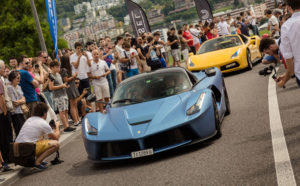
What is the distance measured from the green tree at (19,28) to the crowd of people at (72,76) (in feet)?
137

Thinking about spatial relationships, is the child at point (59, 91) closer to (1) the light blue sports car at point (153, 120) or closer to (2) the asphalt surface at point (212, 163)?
(2) the asphalt surface at point (212, 163)

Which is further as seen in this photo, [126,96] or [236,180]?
[126,96]

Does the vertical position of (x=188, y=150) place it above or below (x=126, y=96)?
below

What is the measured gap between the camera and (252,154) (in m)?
6.09

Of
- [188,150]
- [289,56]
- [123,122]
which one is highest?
[289,56]

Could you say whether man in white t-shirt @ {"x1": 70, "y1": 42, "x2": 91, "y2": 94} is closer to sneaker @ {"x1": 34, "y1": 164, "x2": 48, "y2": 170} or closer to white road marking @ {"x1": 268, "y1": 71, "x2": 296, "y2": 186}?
sneaker @ {"x1": 34, "y1": 164, "x2": 48, "y2": 170}

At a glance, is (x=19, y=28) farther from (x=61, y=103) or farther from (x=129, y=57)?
(x=61, y=103)

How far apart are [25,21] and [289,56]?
5971cm

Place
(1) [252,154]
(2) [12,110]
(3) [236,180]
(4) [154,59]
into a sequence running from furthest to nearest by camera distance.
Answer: (4) [154,59]
(2) [12,110]
(1) [252,154]
(3) [236,180]

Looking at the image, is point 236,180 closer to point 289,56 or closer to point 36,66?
point 289,56

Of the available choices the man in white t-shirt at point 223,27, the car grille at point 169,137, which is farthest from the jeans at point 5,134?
the man in white t-shirt at point 223,27

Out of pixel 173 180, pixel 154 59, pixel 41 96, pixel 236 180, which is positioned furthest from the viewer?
pixel 154 59

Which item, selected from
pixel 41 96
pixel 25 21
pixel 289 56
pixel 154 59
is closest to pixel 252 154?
pixel 289 56

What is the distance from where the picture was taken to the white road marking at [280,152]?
4781 mm
